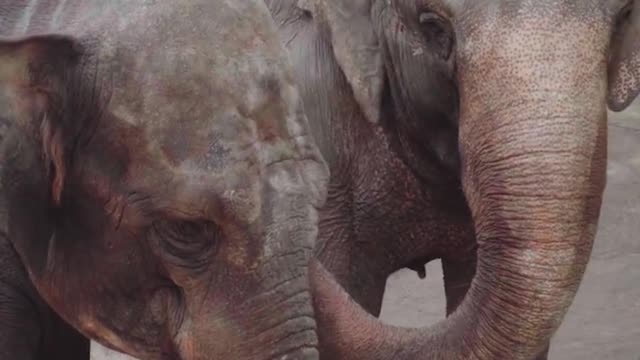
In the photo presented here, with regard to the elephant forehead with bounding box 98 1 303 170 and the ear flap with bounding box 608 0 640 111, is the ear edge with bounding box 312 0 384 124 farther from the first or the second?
the elephant forehead with bounding box 98 1 303 170

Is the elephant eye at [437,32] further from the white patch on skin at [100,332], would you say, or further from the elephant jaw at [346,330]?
the white patch on skin at [100,332]

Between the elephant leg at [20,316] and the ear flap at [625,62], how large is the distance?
111 cm

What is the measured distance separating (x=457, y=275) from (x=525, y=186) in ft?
3.67

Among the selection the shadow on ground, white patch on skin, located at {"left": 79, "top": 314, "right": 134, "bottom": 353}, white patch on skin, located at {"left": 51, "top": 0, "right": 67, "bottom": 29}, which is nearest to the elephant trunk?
white patch on skin, located at {"left": 79, "top": 314, "right": 134, "bottom": 353}

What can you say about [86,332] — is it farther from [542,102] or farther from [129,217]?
[542,102]

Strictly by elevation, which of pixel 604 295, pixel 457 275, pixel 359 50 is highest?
pixel 359 50

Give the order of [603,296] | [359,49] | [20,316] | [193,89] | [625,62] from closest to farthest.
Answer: [193,89] < [20,316] < [625,62] < [359,49] < [603,296]

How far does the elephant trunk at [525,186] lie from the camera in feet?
12.2

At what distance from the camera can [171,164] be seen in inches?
121

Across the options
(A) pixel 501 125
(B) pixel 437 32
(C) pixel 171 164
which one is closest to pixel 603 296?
(B) pixel 437 32

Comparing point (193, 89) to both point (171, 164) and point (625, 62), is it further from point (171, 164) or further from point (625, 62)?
point (625, 62)

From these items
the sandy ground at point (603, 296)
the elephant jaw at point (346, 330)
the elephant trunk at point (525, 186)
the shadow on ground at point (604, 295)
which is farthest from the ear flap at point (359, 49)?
the shadow on ground at point (604, 295)

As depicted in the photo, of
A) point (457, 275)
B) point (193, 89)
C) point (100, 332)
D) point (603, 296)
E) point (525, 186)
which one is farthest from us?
point (603, 296)

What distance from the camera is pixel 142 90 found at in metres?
3.07
